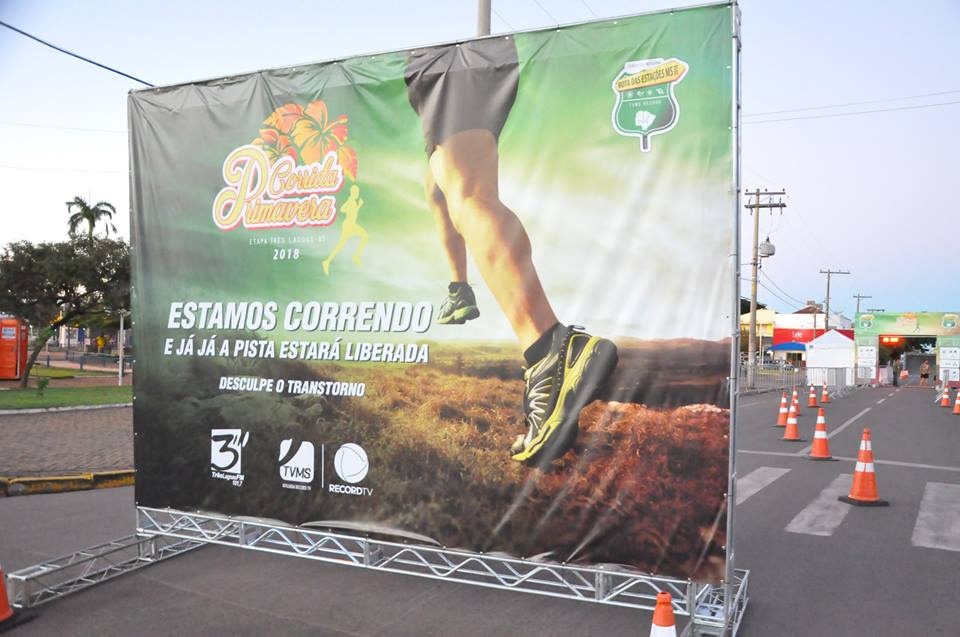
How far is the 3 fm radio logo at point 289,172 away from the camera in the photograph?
17.8ft

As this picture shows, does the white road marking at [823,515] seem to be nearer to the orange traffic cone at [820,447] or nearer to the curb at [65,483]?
the orange traffic cone at [820,447]

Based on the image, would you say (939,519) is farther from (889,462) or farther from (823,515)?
(889,462)

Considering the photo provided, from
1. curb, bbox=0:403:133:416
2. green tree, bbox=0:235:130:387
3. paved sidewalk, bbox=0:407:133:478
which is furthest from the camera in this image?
green tree, bbox=0:235:130:387

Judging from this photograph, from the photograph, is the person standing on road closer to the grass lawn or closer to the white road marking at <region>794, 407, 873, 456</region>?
the white road marking at <region>794, 407, 873, 456</region>

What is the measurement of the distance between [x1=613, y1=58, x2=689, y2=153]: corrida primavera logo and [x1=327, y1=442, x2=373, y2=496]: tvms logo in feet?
9.68

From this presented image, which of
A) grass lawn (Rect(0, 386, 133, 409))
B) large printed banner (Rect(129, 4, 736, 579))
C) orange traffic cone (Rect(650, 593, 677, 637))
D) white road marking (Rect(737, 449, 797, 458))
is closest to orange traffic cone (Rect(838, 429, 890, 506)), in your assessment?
white road marking (Rect(737, 449, 797, 458))

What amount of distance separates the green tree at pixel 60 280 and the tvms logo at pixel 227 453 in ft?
80.3

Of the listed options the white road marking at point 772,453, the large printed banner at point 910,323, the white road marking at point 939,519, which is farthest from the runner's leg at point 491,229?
the large printed banner at point 910,323

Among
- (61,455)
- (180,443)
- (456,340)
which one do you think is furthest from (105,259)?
(456,340)

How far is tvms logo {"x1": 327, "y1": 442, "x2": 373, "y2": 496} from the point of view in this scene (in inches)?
209

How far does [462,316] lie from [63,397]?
19.7 m

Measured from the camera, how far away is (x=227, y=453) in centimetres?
582

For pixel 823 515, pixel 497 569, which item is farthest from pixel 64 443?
pixel 823 515

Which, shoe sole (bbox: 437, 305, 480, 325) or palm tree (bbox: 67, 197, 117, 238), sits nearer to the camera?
shoe sole (bbox: 437, 305, 480, 325)
